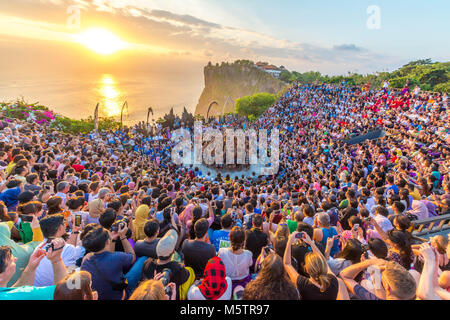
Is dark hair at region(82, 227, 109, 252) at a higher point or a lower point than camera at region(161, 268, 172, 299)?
higher

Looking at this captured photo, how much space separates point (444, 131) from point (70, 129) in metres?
38.2

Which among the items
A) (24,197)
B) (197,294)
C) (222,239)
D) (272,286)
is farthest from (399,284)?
(24,197)

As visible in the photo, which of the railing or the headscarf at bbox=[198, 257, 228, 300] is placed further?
the railing

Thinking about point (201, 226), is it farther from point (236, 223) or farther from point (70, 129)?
point (70, 129)

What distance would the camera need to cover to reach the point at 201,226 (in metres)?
3.33

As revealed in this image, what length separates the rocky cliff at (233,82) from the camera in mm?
92000

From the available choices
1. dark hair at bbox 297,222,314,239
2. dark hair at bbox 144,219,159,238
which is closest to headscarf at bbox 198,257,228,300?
dark hair at bbox 144,219,159,238

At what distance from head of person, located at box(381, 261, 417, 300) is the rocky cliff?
89.1 m

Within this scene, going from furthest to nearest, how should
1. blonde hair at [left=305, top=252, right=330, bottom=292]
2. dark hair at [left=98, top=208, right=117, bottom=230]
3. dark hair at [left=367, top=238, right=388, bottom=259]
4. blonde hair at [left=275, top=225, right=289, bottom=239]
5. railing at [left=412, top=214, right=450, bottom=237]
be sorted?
railing at [left=412, top=214, right=450, bottom=237] < dark hair at [left=98, top=208, right=117, bottom=230] < blonde hair at [left=275, top=225, right=289, bottom=239] < dark hair at [left=367, top=238, right=388, bottom=259] < blonde hair at [left=305, top=252, right=330, bottom=292]

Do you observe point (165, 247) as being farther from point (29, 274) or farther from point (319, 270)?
point (319, 270)

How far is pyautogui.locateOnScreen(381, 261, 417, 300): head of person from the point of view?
1971mm

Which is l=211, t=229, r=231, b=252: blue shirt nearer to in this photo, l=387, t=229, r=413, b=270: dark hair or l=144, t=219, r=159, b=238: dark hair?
l=144, t=219, r=159, b=238: dark hair

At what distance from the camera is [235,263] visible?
10.2 feet
